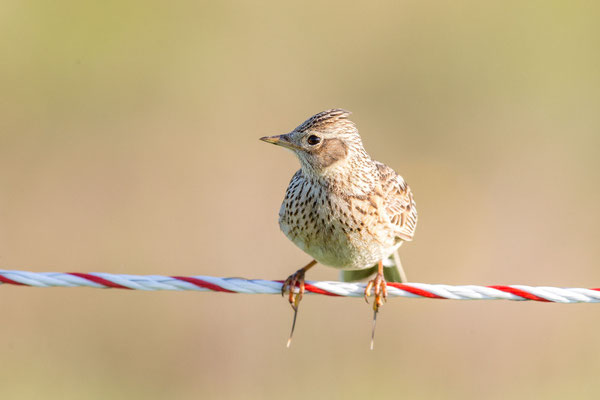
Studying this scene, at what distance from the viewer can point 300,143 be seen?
5.86 metres

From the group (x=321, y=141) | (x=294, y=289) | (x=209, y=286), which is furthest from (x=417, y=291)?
(x=321, y=141)

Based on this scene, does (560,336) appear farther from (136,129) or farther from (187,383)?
(136,129)

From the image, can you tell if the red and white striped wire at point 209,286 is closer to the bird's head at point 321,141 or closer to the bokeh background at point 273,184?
the bird's head at point 321,141

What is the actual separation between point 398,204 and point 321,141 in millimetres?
815

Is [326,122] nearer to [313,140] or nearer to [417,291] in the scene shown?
Answer: [313,140]

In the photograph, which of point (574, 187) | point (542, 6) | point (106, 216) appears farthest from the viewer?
point (542, 6)

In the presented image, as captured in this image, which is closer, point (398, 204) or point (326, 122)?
point (326, 122)

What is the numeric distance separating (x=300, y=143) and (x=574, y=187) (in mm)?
6729

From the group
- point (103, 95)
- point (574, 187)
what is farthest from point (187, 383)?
point (574, 187)

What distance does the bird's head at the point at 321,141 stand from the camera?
5855mm

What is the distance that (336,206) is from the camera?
5.80 meters

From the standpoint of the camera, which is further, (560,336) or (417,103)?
(417,103)

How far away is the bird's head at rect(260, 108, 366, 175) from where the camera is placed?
5.86 meters

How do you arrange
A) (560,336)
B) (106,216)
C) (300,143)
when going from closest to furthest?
(300,143) < (560,336) < (106,216)
